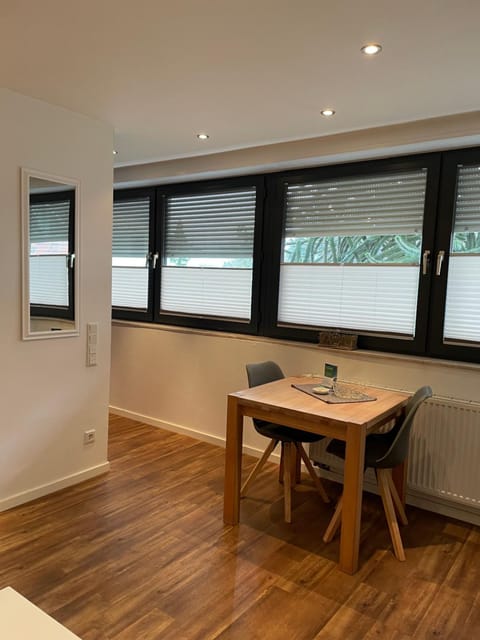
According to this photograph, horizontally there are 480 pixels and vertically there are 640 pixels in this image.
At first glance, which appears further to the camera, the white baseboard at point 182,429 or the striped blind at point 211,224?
the striped blind at point 211,224

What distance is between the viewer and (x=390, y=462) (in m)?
2.61

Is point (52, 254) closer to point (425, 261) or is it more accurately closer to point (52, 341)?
point (52, 341)

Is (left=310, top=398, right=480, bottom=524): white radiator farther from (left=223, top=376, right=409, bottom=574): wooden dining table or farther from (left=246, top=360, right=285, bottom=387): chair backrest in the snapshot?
(left=246, top=360, right=285, bottom=387): chair backrest

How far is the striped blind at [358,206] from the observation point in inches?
130

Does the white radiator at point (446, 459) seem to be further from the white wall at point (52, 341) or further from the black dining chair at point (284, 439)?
the white wall at point (52, 341)

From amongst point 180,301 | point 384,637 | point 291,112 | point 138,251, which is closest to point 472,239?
point 291,112

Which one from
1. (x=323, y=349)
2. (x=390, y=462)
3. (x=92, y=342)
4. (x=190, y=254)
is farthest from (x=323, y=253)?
(x=92, y=342)

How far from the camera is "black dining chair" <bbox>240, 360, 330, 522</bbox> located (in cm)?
304

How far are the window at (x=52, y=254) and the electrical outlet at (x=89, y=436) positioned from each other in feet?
2.86

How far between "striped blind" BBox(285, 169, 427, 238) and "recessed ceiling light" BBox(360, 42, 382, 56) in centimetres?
135

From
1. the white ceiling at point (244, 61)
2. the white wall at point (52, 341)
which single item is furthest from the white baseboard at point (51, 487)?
the white ceiling at point (244, 61)

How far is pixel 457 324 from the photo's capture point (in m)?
3.16

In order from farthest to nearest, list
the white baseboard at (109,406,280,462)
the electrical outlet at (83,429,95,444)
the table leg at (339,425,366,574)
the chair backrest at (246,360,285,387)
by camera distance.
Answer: the white baseboard at (109,406,280,462) < the electrical outlet at (83,429,95,444) < the chair backrest at (246,360,285,387) < the table leg at (339,425,366,574)

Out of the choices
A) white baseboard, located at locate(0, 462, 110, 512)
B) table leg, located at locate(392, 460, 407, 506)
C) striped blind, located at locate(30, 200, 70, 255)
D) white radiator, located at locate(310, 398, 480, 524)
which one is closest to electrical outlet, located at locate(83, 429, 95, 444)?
white baseboard, located at locate(0, 462, 110, 512)
